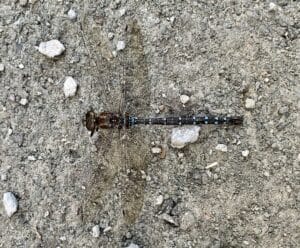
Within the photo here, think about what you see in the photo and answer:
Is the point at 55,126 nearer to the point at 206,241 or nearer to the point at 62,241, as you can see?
the point at 62,241

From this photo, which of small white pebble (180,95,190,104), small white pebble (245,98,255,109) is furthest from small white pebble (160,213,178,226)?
small white pebble (245,98,255,109)

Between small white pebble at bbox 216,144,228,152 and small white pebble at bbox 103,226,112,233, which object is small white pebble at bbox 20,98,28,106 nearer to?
small white pebble at bbox 103,226,112,233

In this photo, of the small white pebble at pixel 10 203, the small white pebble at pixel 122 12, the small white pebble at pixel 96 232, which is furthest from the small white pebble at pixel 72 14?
the small white pebble at pixel 96 232

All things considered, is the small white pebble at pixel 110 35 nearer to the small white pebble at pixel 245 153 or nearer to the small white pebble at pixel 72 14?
the small white pebble at pixel 72 14

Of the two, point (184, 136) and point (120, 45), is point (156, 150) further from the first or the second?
point (120, 45)

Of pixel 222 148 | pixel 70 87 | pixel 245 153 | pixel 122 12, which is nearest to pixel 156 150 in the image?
pixel 222 148

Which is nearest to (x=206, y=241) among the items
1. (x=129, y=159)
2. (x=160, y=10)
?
(x=129, y=159)

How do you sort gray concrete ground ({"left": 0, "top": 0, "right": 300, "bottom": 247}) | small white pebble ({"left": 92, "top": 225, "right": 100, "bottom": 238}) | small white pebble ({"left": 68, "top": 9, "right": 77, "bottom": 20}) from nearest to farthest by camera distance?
1. gray concrete ground ({"left": 0, "top": 0, "right": 300, "bottom": 247})
2. small white pebble ({"left": 92, "top": 225, "right": 100, "bottom": 238})
3. small white pebble ({"left": 68, "top": 9, "right": 77, "bottom": 20})
